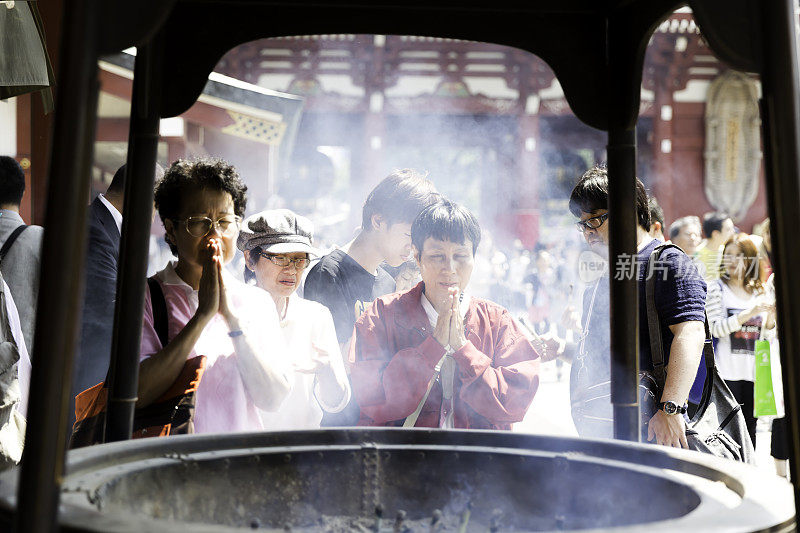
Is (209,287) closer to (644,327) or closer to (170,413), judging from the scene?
(170,413)

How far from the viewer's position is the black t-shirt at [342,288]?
2318 mm

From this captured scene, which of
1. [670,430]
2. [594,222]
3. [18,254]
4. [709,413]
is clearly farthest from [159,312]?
[709,413]

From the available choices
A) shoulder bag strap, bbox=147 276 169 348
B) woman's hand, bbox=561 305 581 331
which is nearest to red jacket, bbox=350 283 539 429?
shoulder bag strap, bbox=147 276 169 348

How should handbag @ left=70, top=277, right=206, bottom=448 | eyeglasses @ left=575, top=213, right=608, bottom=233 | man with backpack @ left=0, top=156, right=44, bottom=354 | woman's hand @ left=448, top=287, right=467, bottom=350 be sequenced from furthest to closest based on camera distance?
man with backpack @ left=0, top=156, right=44, bottom=354 → eyeglasses @ left=575, top=213, right=608, bottom=233 → woman's hand @ left=448, top=287, right=467, bottom=350 → handbag @ left=70, top=277, right=206, bottom=448

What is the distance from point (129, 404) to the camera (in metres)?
1.57

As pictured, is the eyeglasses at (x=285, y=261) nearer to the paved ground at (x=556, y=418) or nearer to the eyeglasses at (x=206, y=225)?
the eyeglasses at (x=206, y=225)

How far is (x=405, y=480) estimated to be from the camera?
61.6 inches

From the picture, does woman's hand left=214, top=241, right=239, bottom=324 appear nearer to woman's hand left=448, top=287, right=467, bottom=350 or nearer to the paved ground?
woman's hand left=448, top=287, right=467, bottom=350

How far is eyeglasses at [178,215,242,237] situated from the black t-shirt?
1.39 ft

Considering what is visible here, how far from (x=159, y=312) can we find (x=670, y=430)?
1266mm

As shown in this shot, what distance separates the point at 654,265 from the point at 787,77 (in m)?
1.15

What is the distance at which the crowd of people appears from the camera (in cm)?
185

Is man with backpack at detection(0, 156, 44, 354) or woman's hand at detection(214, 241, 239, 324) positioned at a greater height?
man with backpack at detection(0, 156, 44, 354)

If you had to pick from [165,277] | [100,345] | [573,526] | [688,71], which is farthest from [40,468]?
[688,71]
